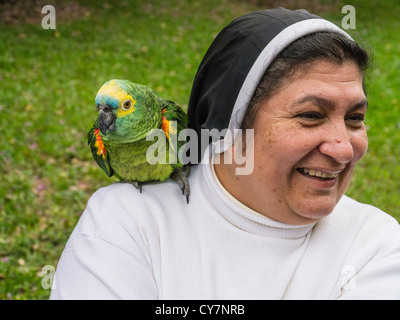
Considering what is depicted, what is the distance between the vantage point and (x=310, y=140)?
5.38 ft

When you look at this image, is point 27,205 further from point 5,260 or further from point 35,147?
point 35,147

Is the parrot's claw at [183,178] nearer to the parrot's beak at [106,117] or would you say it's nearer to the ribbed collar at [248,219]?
the ribbed collar at [248,219]

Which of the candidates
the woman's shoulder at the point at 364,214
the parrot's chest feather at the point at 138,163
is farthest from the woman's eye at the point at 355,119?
the parrot's chest feather at the point at 138,163

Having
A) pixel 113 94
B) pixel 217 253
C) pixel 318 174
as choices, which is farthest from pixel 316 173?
pixel 113 94

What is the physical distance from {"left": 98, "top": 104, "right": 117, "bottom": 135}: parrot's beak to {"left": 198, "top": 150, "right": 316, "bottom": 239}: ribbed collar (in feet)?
1.87

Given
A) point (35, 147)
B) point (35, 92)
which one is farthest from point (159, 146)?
point (35, 92)

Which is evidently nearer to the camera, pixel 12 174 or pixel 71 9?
pixel 12 174

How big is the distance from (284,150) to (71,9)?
10780 mm

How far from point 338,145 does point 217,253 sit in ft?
2.18

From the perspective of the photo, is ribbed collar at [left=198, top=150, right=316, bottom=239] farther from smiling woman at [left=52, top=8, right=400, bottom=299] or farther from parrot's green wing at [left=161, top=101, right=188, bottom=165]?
parrot's green wing at [left=161, top=101, right=188, bottom=165]

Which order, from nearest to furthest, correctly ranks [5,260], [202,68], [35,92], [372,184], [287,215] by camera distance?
1. [287,215]
2. [202,68]
3. [5,260]
4. [372,184]
5. [35,92]

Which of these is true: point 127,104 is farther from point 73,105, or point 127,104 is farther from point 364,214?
point 73,105
